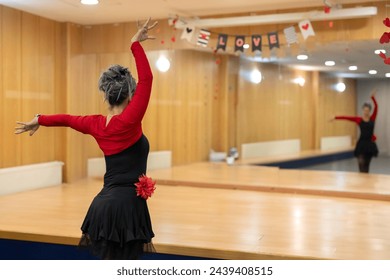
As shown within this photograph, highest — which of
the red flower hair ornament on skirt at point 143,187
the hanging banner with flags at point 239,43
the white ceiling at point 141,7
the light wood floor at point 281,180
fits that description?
the white ceiling at point 141,7

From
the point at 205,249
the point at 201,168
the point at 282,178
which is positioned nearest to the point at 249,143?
the point at 201,168

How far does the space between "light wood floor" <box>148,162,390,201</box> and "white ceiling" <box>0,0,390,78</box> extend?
148cm

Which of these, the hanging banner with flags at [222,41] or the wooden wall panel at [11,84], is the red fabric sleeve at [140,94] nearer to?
the wooden wall panel at [11,84]

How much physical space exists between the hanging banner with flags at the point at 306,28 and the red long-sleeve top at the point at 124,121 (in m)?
3.72

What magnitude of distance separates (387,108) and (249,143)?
2993mm

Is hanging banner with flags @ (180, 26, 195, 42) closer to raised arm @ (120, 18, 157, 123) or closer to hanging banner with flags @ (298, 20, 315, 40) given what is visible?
hanging banner with flags @ (298, 20, 315, 40)

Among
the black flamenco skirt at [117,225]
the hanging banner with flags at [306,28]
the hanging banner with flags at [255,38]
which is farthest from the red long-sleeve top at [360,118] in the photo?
the black flamenco skirt at [117,225]

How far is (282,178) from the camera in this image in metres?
6.99

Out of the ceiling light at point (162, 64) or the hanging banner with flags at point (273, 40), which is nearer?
the hanging banner with flags at point (273, 40)

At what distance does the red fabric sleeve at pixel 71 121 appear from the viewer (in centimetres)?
284

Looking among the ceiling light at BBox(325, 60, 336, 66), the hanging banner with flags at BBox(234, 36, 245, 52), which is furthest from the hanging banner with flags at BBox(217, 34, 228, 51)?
the ceiling light at BBox(325, 60, 336, 66)

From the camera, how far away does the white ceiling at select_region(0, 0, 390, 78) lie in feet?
19.2

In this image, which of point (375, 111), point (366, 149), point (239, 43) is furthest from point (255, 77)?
point (239, 43)

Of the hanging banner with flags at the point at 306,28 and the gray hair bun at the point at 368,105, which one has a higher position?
the hanging banner with flags at the point at 306,28
